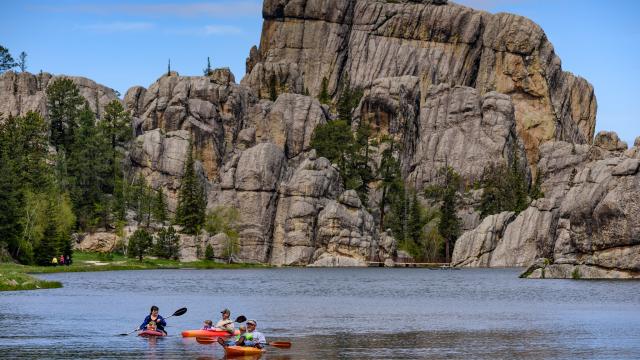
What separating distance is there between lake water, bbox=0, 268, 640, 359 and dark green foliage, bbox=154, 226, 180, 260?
30.0 metres

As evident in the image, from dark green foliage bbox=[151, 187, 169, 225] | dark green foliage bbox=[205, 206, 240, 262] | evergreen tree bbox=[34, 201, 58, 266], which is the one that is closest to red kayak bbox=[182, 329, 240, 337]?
evergreen tree bbox=[34, 201, 58, 266]

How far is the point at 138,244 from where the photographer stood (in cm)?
16525

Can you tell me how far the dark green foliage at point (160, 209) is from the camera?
620 ft

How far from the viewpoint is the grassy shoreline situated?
4055 inches

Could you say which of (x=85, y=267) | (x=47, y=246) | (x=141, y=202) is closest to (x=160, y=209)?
(x=141, y=202)

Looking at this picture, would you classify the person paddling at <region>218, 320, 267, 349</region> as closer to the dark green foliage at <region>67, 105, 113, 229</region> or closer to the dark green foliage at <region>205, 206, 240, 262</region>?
the dark green foliage at <region>205, 206, 240, 262</region>

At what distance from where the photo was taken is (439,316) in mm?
84562

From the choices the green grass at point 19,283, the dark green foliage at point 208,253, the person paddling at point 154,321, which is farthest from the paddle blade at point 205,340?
the dark green foliage at point 208,253

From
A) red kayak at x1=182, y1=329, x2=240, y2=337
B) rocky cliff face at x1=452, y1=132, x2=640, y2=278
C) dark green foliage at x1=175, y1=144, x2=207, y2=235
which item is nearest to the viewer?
red kayak at x1=182, y1=329, x2=240, y2=337

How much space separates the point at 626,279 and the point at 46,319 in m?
75.8

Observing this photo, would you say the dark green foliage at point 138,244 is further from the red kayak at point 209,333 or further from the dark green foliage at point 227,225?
the red kayak at point 209,333

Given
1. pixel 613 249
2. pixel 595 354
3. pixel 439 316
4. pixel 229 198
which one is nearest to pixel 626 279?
pixel 613 249

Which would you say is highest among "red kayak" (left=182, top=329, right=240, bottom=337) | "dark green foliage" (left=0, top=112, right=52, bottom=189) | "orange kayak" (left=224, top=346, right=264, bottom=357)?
"dark green foliage" (left=0, top=112, right=52, bottom=189)

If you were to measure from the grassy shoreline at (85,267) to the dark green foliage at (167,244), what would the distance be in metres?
2.03
